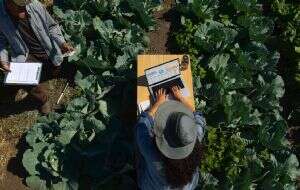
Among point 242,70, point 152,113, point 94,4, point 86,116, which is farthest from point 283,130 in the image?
point 94,4

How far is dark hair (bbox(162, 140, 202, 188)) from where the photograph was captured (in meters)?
4.99

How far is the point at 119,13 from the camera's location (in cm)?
827

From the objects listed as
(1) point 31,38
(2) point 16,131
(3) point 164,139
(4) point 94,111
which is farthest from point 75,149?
(3) point 164,139

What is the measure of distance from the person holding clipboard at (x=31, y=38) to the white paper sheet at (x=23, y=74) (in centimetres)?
9

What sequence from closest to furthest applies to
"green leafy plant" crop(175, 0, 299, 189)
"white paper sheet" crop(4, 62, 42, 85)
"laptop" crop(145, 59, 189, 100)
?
1. "laptop" crop(145, 59, 189, 100)
2. "green leafy plant" crop(175, 0, 299, 189)
3. "white paper sheet" crop(4, 62, 42, 85)

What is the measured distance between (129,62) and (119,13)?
1006 mm

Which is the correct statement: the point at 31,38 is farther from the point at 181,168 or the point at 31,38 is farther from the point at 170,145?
the point at 181,168

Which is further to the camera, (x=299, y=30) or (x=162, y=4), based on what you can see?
(x=162, y=4)

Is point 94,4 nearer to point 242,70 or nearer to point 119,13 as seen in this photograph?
point 119,13

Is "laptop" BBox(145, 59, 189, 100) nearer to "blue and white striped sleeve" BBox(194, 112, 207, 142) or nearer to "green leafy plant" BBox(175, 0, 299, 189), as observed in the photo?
"blue and white striped sleeve" BBox(194, 112, 207, 142)

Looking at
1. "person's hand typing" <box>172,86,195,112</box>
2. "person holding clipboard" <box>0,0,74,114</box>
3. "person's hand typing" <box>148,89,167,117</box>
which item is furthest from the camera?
"person holding clipboard" <box>0,0,74,114</box>

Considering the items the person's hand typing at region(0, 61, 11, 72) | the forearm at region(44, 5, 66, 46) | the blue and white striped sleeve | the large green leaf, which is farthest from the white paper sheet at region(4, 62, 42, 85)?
the blue and white striped sleeve

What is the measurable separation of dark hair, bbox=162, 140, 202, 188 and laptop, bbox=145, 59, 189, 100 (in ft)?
4.69

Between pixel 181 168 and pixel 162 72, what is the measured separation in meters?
1.86
